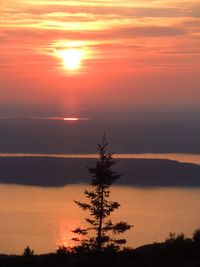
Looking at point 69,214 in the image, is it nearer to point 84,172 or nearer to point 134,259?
point 84,172

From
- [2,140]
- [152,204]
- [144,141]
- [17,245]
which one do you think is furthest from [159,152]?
[17,245]

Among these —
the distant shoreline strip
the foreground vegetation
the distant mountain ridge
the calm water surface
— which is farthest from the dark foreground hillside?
the distant shoreline strip

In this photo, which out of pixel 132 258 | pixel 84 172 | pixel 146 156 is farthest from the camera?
pixel 146 156

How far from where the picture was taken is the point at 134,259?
23.9m

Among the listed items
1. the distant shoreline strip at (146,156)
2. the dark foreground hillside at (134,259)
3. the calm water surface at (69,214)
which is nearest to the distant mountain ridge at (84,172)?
the calm water surface at (69,214)

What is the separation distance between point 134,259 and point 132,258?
241mm

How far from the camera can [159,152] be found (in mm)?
147375

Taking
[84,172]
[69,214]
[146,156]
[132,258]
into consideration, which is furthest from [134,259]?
[146,156]

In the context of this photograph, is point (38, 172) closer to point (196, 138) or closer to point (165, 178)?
point (165, 178)

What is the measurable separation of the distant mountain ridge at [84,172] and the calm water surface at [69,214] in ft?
12.0

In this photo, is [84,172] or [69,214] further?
[84,172]

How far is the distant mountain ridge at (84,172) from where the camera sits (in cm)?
11119

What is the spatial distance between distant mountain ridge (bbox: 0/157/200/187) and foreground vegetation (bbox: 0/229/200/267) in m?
82.2

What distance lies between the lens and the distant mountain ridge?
11119 centimetres
